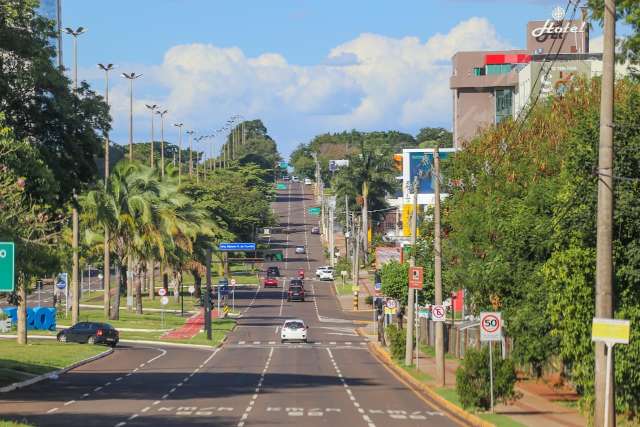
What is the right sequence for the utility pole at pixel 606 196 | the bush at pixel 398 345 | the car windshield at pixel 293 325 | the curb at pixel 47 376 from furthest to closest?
the car windshield at pixel 293 325, the bush at pixel 398 345, the curb at pixel 47 376, the utility pole at pixel 606 196

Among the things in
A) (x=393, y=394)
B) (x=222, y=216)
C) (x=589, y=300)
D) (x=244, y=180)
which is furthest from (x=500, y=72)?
(x=589, y=300)

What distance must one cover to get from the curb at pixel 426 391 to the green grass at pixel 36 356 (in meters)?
13.8

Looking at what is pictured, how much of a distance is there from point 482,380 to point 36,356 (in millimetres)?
24903

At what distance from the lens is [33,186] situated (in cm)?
3309

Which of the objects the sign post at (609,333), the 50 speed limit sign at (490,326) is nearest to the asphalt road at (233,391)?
the 50 speed limit sign at (490,326)

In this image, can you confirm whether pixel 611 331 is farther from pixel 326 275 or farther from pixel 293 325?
pixel 326 275

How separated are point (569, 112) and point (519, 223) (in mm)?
6139

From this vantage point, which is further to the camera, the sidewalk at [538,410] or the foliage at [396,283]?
the foliage at [396,283]

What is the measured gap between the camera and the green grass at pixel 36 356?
40.5 metres

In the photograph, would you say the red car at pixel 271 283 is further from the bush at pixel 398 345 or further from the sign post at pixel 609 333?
the sign post at pixel 609 333

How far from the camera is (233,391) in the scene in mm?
38031

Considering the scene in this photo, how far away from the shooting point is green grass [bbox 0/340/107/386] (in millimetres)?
40481

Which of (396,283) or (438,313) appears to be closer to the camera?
(438,313)

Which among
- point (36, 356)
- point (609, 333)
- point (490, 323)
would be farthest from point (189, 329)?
point (609, 333)
